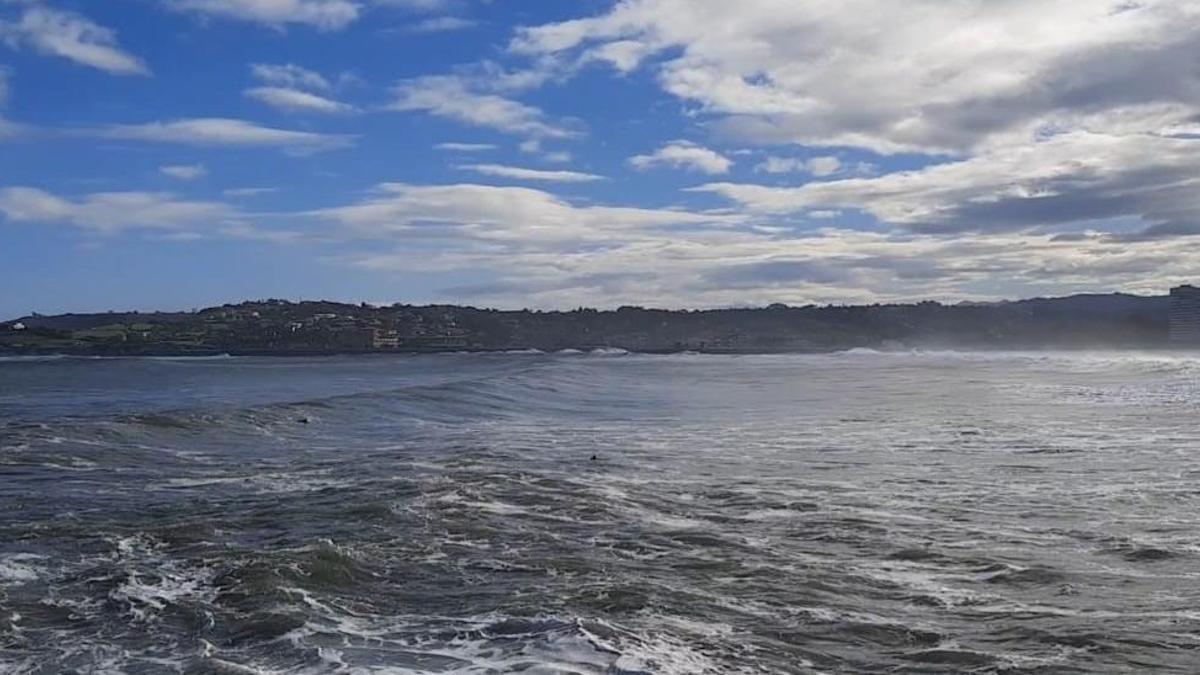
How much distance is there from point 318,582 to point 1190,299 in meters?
106

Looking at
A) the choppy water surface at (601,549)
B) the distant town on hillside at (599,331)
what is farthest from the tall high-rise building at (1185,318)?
the choppy water surface at (601,549)

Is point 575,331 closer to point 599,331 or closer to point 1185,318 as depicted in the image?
point 599,331

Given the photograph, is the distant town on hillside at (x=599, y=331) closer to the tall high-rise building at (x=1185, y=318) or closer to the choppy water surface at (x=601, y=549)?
the tall high-rise building at (x=1185, y=318)

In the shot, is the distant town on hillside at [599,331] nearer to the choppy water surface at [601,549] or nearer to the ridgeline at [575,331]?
the ridgeline at [575,331]

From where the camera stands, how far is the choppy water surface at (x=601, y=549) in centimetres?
684

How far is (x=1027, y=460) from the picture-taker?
1603cm

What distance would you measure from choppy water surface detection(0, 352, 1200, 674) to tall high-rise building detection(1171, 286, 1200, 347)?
8063 cm

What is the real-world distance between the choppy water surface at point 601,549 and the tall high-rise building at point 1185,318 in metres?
80.6

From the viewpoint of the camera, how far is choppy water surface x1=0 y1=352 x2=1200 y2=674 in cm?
684

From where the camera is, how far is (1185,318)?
315ft

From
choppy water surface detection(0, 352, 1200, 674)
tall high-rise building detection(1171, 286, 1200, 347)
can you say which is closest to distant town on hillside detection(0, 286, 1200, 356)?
tall high-rise building detection(1171, 286, 1200, 347)

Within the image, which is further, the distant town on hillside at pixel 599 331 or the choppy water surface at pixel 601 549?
the distant town on hillside at pixel 599 331

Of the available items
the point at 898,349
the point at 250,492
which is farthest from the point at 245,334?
the point at 250,492

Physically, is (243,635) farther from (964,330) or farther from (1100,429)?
(964,330)
